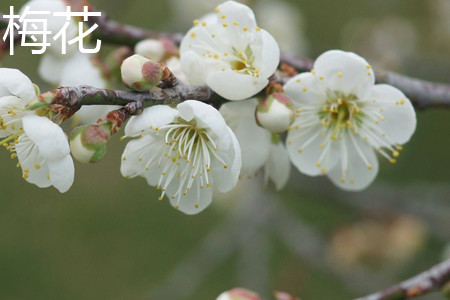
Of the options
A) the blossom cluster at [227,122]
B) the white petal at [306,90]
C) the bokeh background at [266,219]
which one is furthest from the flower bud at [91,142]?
the bokeh background at [266,219]

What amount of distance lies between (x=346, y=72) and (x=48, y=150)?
0.58m

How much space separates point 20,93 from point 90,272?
3.08 metres

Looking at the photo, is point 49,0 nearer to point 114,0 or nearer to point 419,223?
point 114,0

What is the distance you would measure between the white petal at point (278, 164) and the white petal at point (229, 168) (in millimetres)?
208

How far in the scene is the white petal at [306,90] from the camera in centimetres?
118

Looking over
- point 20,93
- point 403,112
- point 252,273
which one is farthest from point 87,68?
point 252,273

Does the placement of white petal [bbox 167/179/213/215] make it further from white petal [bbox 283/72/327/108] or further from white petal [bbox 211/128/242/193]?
white petal [bbox 283/72/327/108]

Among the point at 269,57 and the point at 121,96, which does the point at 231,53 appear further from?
the point at 121,96

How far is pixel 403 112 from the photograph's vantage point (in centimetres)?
124

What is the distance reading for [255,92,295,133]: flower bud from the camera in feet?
3.53

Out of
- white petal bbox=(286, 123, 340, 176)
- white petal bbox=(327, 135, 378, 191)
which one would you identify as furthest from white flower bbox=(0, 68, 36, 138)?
white petal bbox=(327, 135, 378, 191)

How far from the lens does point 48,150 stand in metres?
0.92

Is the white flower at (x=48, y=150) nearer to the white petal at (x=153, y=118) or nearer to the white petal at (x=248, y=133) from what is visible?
the white petal at (x=153, y=118)

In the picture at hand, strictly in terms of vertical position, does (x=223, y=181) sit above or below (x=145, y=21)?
above
